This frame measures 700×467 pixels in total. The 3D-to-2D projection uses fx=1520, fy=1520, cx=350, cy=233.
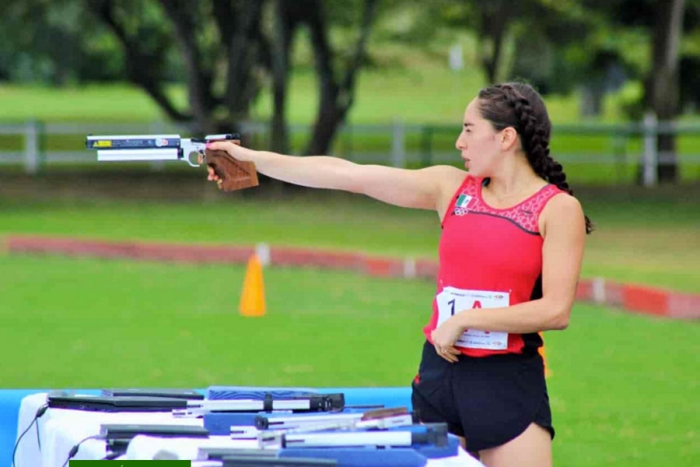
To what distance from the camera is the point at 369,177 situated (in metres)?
5.13

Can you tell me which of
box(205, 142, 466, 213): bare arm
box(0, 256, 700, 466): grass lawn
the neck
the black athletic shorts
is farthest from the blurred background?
the neck

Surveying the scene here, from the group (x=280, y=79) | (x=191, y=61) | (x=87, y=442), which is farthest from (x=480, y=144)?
(x=191, y=61)

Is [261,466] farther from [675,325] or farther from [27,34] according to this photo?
[27,34]

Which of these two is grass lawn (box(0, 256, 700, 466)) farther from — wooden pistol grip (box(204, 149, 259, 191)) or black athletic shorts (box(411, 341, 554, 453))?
wooden pistol grip (box(204, 149, 259, 191))

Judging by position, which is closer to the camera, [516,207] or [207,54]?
[516,207]

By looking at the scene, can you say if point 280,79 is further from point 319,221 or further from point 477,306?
point 477,306

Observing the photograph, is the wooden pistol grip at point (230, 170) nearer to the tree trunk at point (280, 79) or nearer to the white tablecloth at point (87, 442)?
the white tablecloth at point (87, 442)

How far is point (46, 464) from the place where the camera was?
527 cm

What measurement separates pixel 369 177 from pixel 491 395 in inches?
Answer: 33.6

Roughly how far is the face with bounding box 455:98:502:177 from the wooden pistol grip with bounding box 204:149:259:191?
2.74ft

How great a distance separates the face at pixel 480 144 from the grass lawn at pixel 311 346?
3.33 meters

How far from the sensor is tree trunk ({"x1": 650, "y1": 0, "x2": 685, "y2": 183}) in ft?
102

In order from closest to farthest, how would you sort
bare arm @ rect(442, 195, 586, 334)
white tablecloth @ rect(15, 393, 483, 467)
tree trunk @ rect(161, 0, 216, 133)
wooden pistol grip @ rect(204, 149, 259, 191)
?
1. white tablecloth @ rect(15, 393, 483, 467)
2. bare arm @ rect(442, 195, 586, 334)
3. wooden pistol grip @ rect(204, 149, 259, 191)
4. tree trunk @ rect(161, 0, 216, 133)

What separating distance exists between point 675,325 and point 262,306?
11.9ft
